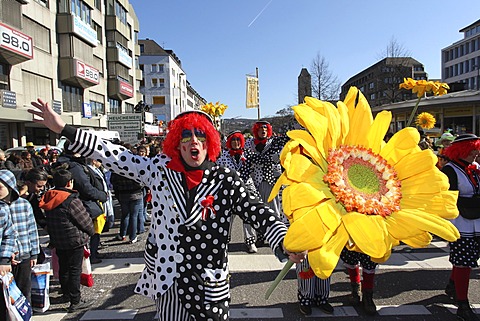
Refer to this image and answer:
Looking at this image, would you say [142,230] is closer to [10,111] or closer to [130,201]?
[130,201]

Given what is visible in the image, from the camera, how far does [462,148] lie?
12.0 feet

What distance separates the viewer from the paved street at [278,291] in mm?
3721

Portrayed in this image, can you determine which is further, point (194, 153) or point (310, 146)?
point (194, 153)

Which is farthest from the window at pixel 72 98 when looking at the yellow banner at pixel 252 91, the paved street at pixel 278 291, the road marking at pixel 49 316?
the road marking at pixel 49 316

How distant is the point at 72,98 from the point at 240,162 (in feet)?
74.2

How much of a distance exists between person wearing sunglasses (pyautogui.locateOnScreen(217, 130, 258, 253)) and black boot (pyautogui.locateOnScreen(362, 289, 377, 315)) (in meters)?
2.22

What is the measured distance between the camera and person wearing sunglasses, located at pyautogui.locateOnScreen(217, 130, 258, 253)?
573 cm

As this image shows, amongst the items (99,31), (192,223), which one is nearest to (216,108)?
(192,223)

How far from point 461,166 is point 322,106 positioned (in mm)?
3117

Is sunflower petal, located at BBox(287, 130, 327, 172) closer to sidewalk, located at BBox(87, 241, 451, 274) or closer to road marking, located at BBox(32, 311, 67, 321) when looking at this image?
road marking, located at BBox(32, 311, 67, 321)

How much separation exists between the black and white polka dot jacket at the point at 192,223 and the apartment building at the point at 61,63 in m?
17.5

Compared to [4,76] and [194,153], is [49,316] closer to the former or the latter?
[194,153]

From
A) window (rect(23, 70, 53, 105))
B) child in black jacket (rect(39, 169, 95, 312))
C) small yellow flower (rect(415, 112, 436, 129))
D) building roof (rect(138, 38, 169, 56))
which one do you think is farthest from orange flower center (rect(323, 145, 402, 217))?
building roof (rect(138, 38, 169, 56))

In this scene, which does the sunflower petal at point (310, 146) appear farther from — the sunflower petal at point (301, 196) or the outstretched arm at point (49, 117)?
the outstretched arm at point (49, 117)
